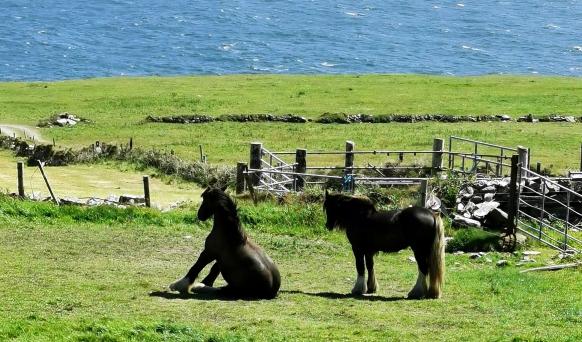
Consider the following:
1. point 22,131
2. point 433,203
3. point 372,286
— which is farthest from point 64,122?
point 372,286

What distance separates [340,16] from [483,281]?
14290cm

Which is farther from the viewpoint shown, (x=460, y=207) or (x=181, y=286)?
(x=460, y=207)

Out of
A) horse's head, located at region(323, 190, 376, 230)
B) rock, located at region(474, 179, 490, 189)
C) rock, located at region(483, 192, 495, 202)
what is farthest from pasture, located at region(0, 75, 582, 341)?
rock, located at region(483, 192, 495, 202)

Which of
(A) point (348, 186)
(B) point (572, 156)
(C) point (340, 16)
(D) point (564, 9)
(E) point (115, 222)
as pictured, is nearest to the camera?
(E) point (115, 222)

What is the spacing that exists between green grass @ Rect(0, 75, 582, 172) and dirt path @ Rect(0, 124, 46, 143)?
0.73 m

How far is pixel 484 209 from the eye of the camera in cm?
2655

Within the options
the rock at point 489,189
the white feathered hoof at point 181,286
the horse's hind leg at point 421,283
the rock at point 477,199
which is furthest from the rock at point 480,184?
the white feathered hoof at point 181,286

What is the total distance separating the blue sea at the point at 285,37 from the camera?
117m

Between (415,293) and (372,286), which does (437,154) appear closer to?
(372,286)

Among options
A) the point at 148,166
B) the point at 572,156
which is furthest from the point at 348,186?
the point at 572,156

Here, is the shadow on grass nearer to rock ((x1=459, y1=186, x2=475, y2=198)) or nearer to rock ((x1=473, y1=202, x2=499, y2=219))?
rock ((x1=473, y1=202, x2=499, y2=219))

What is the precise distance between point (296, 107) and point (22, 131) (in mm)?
16099

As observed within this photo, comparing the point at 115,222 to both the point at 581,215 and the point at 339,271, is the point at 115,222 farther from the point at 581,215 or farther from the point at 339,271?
the point at 581,215

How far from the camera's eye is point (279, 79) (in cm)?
8181
